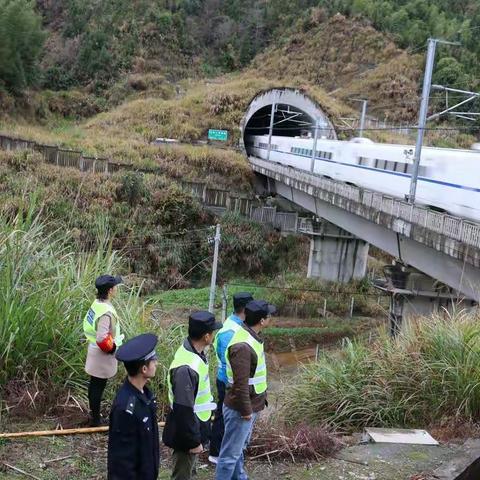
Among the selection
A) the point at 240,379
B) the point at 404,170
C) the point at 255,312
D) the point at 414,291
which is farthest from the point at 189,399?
the point at 404,170

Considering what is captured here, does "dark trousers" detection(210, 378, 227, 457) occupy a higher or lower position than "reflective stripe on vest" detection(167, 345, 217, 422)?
lower

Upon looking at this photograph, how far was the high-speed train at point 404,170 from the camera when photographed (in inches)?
457

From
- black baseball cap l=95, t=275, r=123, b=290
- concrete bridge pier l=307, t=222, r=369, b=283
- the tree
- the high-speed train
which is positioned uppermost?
the tree

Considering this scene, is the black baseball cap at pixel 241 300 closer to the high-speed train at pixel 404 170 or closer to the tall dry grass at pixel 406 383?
the tall dry grass at pixel 406 383

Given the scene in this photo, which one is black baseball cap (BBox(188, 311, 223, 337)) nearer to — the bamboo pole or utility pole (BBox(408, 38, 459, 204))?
the bamboo pole

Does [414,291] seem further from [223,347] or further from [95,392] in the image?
[95,392]

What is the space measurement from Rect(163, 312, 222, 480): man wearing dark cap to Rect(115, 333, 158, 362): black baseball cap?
1.27 feet

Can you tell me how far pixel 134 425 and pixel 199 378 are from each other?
0.61 m

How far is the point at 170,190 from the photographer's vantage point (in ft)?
81.8

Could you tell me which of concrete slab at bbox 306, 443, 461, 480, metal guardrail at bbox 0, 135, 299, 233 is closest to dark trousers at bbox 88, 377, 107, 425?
concrete slab at bbox 306, 443, 461, 480

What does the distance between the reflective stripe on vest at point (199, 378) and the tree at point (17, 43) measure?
37.4 metres

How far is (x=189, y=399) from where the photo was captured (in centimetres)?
323

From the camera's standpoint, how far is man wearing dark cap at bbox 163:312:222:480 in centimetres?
324

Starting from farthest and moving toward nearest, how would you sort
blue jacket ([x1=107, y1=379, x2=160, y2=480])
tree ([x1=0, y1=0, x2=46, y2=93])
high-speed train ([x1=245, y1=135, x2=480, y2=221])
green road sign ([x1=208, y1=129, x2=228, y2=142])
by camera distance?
1. tree ([x1=0, y1=0, x2=46, y2=93])
2. green road sign ([x1=208, y1=129, x2=228, y2=142])
3. high-speed train ([x1=245, y1=135, x2=480, y2=221])
4. blue jacket ([x1=107, y1=379, x2=160, y2=480])
